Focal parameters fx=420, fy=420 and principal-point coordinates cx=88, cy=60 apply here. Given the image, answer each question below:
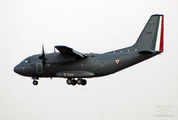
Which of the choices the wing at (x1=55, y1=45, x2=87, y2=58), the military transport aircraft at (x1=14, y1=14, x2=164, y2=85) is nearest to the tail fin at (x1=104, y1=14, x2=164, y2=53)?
the military transport aircraft at (x1=14, y1=14, x2=164, y2=85)

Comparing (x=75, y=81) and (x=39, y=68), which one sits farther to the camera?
(x=75, y=81)

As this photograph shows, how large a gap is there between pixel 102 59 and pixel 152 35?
5.85 metres

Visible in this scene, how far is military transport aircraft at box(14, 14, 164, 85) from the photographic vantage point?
43.4m

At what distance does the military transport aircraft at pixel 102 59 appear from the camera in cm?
4341

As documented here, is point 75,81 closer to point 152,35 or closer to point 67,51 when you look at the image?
point 67,51

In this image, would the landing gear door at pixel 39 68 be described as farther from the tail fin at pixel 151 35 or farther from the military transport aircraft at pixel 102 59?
the tail fin at pixel 151 35

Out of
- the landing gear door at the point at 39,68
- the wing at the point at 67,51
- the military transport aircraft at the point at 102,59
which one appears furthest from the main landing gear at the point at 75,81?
the landing gear door at the point at 39,68

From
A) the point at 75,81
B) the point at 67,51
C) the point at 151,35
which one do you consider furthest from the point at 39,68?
the point at 151,35

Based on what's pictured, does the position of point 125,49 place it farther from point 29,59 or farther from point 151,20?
point 29,59

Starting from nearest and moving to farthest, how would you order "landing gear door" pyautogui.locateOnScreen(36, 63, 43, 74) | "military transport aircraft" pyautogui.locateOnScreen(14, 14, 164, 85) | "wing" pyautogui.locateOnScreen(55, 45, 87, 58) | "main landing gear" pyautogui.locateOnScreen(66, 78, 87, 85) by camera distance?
1. "wing" pyautogui.locateOnScreen(55, 45, 87, 58)
2. "military transport aircraft" pyautogui.locateOnScreen(14, 14, 164, 85)
3. "main landing gear" pyautogui.locateOnScreen(66, 78, 87, 85)
4. "landing gear door" pyautogui.locateOnScreen(36, 63, 43, 74)

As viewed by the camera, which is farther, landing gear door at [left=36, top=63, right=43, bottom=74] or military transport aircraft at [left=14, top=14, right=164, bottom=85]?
landing gear door at [left=36, top=63, right=43, bottom=74]

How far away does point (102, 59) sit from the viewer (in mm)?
44031

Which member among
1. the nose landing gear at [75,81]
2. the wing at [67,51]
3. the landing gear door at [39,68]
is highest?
the wing at [67,51]

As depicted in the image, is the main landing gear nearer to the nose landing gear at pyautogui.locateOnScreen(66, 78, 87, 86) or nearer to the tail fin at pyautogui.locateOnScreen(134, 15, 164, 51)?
the nose landing gear at pyautogui.locateOnScreen(66, 78, 87, 86)
